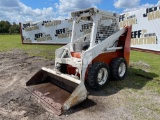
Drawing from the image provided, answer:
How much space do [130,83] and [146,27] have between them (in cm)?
754

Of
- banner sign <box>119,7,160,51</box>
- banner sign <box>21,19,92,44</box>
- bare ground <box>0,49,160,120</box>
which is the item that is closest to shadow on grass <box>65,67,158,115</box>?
bare ground <box>0,49,160,120</box>

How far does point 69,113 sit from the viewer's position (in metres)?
3.78

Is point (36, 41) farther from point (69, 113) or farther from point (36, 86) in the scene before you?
point (69, 113)

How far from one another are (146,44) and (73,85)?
878 cm

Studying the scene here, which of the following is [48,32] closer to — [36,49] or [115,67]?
[36,49]

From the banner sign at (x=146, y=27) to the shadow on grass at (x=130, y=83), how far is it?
546 cm

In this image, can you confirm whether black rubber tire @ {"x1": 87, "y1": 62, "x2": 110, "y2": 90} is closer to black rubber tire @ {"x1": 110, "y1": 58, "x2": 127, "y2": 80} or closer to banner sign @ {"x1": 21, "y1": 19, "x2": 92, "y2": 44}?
black rubber tire @ {"x1": 110, "y1": 58, "x2": 127, "y2": 80}

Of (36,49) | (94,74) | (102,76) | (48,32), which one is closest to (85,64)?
(94,74)

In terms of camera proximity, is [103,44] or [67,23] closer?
[103,44]

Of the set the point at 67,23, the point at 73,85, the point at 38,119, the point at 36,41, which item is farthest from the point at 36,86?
the point at 36,41

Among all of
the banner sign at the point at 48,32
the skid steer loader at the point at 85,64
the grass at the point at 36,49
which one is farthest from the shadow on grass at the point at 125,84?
the banner sign at the point at 48,32

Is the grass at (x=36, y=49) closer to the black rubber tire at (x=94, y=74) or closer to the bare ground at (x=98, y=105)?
the bare ground at (x=98, y=105)

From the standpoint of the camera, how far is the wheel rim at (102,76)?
16.0 ft

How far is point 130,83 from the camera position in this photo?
5.51 m
